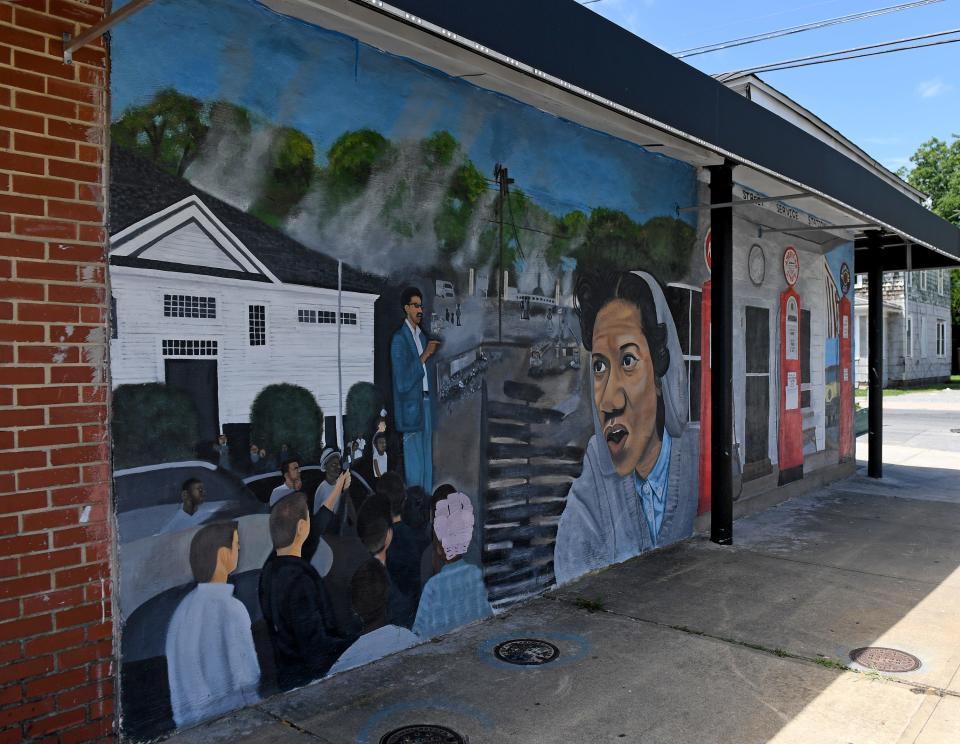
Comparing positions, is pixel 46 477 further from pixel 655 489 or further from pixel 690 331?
pixel 690 331

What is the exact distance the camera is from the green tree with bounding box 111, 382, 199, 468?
341 cm

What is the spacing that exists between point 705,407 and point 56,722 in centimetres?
643

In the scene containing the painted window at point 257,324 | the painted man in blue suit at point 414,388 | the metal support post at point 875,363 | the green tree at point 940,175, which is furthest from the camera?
the green tree at point 940,175

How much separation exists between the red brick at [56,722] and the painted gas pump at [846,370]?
35.8ft

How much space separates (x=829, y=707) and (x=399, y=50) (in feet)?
14.3

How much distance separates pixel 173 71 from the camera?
361cm

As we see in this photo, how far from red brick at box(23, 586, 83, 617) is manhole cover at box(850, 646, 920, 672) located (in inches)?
168

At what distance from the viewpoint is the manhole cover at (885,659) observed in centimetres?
459

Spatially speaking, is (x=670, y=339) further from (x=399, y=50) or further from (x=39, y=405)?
(x=39, y=405)

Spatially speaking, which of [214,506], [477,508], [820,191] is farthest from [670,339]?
[214,506]

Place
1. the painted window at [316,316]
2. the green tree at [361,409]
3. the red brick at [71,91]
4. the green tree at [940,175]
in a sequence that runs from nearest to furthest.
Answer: the red brick at [71,91] < the painted window at [316,316] < the green tree at [361,409] < the green tree at [940,175]

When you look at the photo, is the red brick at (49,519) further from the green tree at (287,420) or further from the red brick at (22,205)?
the red brick at (22,205)

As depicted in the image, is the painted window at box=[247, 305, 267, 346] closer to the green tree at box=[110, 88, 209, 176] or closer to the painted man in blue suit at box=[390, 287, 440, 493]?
the green tree at box=[110, 88, 209, 176]

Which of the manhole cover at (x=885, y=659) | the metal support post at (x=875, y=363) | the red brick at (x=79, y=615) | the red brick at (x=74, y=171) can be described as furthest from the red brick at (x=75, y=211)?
the metal support post at (x=875, y=363)
